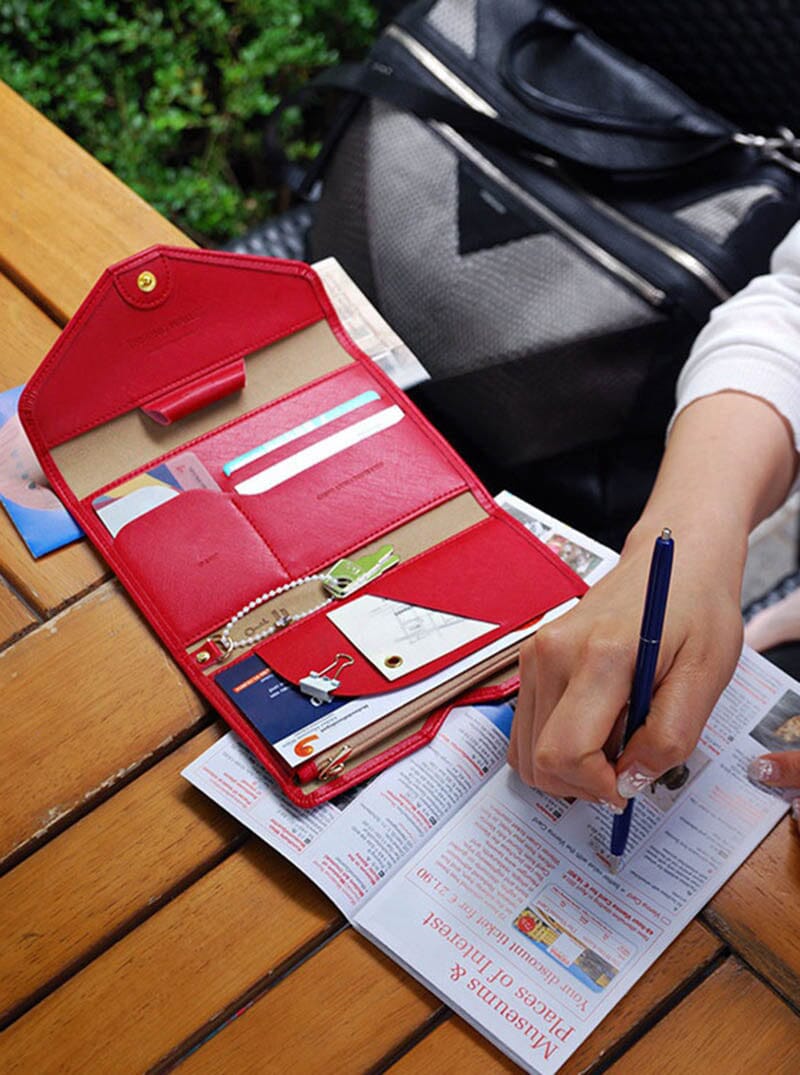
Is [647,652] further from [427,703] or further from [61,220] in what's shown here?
[61,220]

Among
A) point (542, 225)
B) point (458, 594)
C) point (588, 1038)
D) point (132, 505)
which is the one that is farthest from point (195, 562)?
point (542, 225)

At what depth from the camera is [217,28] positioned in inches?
75.2

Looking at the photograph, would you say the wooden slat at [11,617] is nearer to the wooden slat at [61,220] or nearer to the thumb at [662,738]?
the wooden slat at [61,220]

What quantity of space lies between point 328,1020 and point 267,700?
0.21m

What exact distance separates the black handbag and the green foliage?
0.52 m

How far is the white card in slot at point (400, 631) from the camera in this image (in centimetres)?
82

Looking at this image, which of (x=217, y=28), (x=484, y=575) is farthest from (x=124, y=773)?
(x=217, y=28)

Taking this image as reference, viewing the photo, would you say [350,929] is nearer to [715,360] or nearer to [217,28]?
[715,360]

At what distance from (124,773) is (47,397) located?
296 millimetres

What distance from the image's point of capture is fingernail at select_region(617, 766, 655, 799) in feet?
2.36

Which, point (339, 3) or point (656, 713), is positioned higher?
point (339, 3)

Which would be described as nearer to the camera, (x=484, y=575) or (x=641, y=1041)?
(x=641, y=1041)

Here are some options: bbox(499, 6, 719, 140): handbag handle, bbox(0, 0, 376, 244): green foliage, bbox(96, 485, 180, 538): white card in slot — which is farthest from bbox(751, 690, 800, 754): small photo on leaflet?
bbox(0, 0, 376, 244): green foliage

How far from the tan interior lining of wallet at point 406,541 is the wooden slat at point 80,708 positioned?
40mm
